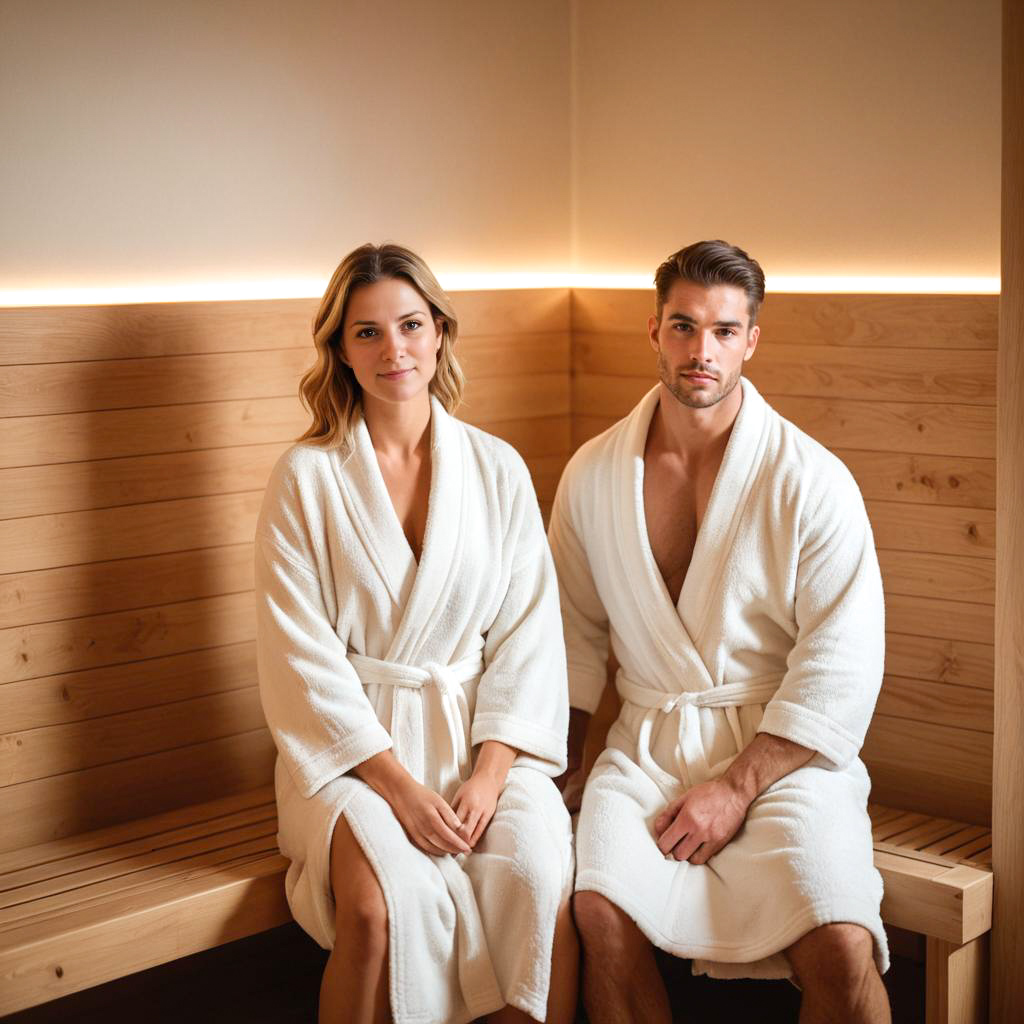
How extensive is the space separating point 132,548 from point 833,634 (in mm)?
1348

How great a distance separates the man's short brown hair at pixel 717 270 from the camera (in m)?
2.51

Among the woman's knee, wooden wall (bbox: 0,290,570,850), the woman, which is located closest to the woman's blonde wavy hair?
the woman

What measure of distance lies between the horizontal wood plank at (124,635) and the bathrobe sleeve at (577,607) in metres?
0.66

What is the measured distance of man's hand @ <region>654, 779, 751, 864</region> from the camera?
237 centimetres

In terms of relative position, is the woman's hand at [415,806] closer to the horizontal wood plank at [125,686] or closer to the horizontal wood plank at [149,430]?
the horizontal wood plank at [125,686]

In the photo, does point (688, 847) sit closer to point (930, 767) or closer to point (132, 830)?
point (930, 767)

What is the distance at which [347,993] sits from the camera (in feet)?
7.26

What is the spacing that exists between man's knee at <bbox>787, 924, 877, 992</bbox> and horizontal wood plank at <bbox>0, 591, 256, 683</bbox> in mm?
1316

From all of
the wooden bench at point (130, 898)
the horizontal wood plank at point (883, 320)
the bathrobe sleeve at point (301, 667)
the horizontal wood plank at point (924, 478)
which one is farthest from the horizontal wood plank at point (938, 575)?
the wooden bench at point (130, 898)

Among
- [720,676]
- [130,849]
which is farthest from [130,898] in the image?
[720,676]

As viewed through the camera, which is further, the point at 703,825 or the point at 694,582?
the point at 694,582

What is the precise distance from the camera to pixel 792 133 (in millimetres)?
2951

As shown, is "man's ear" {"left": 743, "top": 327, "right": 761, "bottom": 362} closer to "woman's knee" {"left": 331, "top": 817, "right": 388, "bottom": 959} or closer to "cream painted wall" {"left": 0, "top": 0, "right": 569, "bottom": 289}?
"cream painted wall" {"left": 0, "top": 0, "right": 569, "bottom": 289}

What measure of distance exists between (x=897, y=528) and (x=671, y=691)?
0.62m
